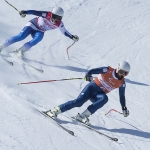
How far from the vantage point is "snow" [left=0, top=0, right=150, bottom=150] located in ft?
22.7

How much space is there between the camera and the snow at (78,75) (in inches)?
272

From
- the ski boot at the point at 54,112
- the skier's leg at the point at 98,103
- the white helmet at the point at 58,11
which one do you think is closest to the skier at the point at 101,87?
the skier's leg at the point at 98,103

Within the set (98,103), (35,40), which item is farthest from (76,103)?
(35,40)

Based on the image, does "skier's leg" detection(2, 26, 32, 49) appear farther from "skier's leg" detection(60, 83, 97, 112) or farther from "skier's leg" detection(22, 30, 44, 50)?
"skier's leg" detection(60, 83, 97, 112)

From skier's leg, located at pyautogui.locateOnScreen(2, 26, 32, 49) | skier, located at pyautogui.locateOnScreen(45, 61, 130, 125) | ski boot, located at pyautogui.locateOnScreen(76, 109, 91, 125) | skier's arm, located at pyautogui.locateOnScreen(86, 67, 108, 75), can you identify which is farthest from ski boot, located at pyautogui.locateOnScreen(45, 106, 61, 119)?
skier's leg, located at pyautogui.locateOnScreen(2, 26, 32, 49)

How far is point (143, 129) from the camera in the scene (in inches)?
351

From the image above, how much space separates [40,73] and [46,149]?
4104mm

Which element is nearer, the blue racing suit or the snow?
the snow

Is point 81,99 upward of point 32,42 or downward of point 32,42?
upward

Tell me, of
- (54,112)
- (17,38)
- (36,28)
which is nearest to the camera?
(54,112)

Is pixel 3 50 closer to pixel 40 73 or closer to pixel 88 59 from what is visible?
pixel 40 73

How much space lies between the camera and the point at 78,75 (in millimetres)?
11227

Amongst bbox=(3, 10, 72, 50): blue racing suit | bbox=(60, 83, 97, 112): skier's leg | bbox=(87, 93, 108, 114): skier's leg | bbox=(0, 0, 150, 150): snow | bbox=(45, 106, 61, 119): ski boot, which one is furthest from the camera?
bbox=(3, 10, 72, 50): blue racing suit

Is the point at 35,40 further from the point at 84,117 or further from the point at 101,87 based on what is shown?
the point at 84,117
